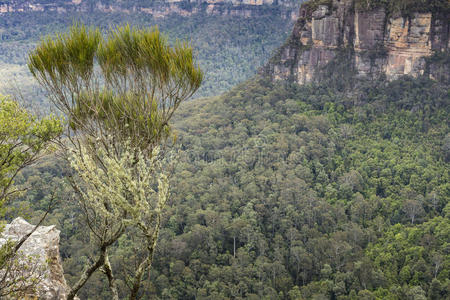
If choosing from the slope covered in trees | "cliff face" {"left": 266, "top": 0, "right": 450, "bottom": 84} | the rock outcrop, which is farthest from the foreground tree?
"cliff face" {"left": 266, "top": 0, "right": 450, "bottom": 84}

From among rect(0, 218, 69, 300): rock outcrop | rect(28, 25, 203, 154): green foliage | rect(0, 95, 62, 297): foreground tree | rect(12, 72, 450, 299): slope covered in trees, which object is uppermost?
rect(28, 25, 203, 154): green foliage

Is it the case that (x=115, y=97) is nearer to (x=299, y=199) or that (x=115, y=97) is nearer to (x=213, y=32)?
(x=299, y=199)

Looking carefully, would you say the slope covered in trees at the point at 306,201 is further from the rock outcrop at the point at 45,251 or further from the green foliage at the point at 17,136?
the green foliage at the point at 17,136

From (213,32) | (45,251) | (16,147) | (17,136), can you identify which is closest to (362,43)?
(45,251)

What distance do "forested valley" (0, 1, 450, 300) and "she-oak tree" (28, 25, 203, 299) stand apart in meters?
6.89

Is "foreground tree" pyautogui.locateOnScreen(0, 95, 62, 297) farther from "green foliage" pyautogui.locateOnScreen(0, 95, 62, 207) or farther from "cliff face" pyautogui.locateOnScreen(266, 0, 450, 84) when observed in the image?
"cliff face" pyautogui.locateOnScreen(266, 0, 450, 84)

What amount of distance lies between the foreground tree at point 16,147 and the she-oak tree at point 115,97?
1.22 feet

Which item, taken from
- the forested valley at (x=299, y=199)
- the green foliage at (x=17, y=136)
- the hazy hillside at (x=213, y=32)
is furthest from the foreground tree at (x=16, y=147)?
the hazy hillside at (x=213, y=32)

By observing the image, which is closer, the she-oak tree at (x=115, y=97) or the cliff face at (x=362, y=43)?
the she-oak tree at (x=115, y=97)

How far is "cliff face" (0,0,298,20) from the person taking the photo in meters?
85.8

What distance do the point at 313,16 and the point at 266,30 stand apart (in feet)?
156

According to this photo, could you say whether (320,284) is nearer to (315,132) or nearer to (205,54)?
(315,132)

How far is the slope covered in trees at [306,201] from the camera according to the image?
775 inches

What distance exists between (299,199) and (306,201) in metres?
0.55
